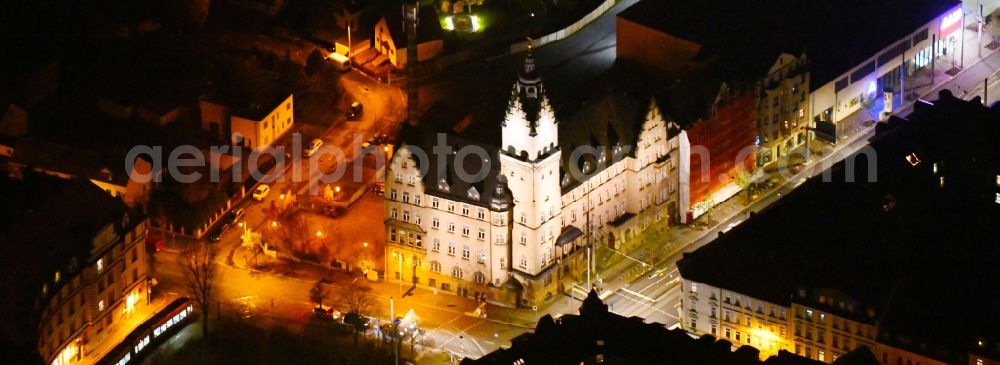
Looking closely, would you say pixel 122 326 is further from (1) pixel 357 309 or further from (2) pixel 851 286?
Result: (2) pixel 851 286

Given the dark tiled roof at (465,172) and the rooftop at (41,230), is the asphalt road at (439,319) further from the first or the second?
the rooftop at (41,230)

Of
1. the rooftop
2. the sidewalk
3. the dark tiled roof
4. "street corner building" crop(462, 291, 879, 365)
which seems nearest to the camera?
"street corner building" crop(462, 291, 879, 365)

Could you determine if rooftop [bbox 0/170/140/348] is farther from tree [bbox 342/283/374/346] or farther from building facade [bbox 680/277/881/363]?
building facade [bbox 680/277/881/363]

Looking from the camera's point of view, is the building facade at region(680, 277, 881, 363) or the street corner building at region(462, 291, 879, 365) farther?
the building facade at region(680, 277, 881, 363)

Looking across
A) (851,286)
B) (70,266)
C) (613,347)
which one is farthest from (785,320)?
(70,266)

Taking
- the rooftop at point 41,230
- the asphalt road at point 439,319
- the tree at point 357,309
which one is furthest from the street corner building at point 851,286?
the rooftop at point 41,230

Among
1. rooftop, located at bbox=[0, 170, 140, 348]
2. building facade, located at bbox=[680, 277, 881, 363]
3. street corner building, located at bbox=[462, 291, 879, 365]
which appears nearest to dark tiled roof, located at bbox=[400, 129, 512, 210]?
building facade, located at bbox=[680, 277, 881, 363]
